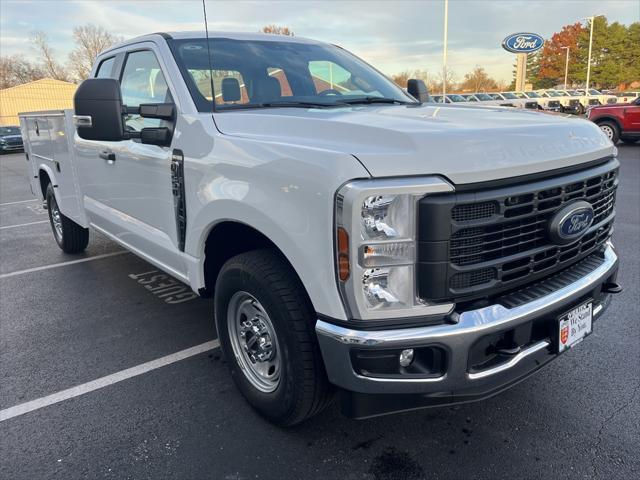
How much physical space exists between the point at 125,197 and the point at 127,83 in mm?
878

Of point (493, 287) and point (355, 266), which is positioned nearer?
point (355, 266)

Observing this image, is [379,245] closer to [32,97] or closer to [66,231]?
[66,231]

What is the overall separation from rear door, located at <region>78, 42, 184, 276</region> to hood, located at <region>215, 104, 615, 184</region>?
2.45 ft

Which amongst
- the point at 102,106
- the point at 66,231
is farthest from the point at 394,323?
the point at 66,231

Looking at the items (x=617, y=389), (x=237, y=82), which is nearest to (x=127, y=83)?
(x=237, y=82)

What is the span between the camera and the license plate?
2.37 m

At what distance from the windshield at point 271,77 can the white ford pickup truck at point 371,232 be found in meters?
0.02

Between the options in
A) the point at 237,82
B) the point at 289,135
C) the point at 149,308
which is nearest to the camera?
the point at 289,135

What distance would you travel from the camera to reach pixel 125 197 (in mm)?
3934

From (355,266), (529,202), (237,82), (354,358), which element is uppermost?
(237,82)

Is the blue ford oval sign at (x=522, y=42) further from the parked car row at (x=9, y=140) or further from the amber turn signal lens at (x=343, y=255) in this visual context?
the amber turn signal lens at (x=343, y=255)

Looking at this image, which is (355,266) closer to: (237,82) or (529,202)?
(529,202)

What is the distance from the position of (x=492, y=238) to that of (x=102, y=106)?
7.20 feet

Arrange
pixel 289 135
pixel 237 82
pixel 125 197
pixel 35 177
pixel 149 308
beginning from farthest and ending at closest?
pixel 35 177 → pixel 149 308 → pixel 125 197 → pixel 237 82 → pixel 289 135
